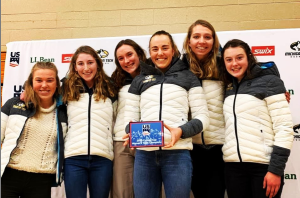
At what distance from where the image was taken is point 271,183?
68.1 inches

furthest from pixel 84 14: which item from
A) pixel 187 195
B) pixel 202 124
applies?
pixel 187 195

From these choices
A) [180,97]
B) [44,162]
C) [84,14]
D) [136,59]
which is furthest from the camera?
[84,14]

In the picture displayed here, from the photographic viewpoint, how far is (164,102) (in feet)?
→ 6.24

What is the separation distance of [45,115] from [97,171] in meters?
0.57

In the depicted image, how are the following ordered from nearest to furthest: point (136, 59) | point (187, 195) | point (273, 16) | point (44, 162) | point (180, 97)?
point (187, 195), point (180, 97), point (44, 162), point (136, 59), point (273, 16)

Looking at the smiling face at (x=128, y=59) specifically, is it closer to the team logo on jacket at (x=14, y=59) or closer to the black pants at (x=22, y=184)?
the black pants at (x=22, y=184)

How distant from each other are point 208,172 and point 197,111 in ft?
1.61

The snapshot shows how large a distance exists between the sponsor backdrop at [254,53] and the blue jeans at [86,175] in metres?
1.14

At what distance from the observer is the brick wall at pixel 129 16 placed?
3.31 meters

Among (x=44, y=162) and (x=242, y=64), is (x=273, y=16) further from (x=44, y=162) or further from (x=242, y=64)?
(x=44, y=162)

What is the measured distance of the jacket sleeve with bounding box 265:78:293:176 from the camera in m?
1.75

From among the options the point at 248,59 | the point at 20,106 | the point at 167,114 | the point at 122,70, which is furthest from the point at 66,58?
the point at 248,59

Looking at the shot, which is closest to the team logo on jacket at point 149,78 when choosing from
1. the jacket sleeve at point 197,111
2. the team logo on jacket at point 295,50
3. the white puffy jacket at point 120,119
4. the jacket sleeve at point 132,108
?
the jacket sleeve at point 132,108

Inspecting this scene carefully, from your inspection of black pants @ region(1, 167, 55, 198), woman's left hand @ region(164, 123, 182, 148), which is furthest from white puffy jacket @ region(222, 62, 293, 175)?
black pants @ region(1, 167, 55, 198)
